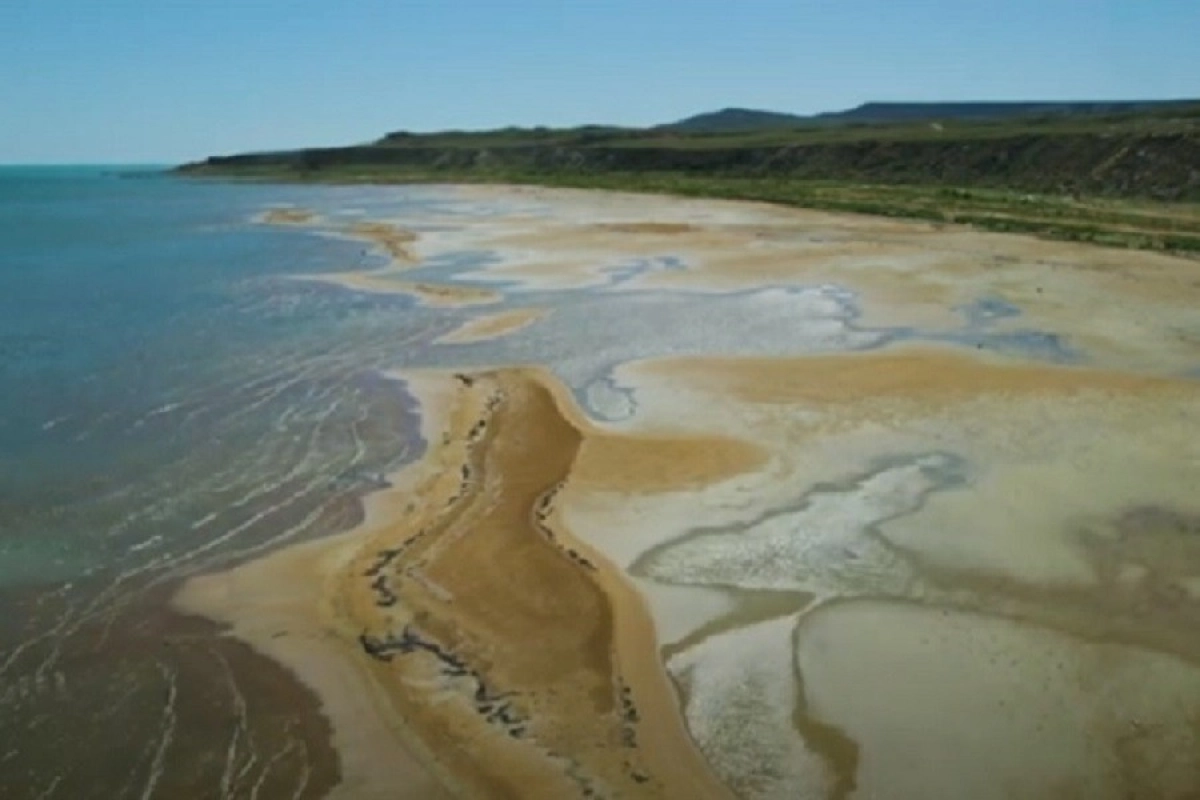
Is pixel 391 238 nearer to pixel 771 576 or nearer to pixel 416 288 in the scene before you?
pixel 416 288

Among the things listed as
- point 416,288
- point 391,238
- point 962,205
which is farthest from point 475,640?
point 962,205

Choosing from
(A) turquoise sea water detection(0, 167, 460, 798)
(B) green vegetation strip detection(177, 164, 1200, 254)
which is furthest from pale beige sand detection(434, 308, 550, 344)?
(B) green vegetation strip detection(177, 164, 1200, 254)

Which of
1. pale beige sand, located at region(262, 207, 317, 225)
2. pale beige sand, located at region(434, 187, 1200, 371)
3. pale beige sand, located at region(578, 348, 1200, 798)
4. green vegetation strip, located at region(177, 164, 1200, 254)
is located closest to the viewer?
pale beige sand, located at region(578, 348, 1200, 798)

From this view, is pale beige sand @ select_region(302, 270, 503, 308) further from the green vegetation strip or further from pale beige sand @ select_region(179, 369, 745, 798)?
the green vegetation strip

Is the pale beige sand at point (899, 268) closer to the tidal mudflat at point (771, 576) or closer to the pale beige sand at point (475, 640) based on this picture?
the tidal mudflat at point (771, 576)

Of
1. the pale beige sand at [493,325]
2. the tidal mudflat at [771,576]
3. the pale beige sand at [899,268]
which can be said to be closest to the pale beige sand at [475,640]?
the tidal mudflat at [771,576]
